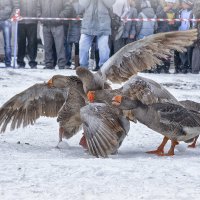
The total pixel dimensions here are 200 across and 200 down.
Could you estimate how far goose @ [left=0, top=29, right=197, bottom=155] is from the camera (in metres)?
7.88

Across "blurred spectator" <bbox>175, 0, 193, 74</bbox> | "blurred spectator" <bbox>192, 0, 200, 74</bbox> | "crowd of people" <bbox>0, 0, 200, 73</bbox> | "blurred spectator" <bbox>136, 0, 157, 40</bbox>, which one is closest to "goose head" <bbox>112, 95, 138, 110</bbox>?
"crowd of people" <bbox>0, 0, 200, 73</bbox>

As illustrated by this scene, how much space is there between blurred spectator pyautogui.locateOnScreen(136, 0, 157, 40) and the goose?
33.0 feet

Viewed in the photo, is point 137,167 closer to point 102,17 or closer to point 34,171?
point 34,171

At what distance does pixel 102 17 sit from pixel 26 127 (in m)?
7.23

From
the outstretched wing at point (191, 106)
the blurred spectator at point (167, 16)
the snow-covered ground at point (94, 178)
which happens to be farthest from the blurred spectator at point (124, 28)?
the snow-covered ground at point (94, 178)

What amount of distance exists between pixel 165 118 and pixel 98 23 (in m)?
9.18

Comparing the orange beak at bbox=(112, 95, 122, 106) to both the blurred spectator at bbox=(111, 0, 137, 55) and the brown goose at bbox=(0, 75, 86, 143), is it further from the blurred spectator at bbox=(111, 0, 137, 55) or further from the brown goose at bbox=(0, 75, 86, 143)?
the blurred spectator at bbox=(111, 0, 137, 55)

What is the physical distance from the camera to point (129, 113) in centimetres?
677

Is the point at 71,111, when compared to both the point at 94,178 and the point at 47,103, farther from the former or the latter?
the point at 94,178

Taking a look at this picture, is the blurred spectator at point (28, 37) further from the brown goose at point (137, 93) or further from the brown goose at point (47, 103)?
the brown goose at point (137, 93)

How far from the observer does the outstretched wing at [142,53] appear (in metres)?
8.15

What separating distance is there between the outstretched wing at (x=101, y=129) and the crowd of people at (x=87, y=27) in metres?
9.04

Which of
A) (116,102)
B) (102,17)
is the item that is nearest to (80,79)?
(116,102)

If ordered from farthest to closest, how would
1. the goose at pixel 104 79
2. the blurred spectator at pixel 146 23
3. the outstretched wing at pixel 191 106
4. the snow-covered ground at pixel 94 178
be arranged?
the blurred spectator at pixel 146 23 → the goose at pixel 104 79 → the outstretched wing at pixel 191 106 → the snow-covered ground at pixel 94 178
